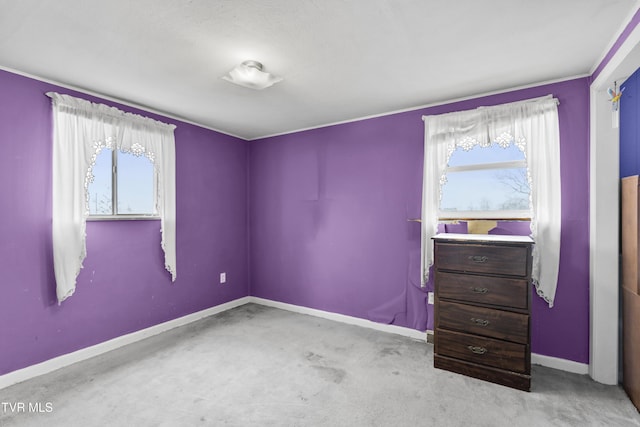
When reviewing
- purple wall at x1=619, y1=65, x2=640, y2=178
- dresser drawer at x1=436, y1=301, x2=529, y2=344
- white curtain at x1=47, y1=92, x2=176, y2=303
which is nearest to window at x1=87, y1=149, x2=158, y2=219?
white curtain at x1=47, y1=92, x2=176, y2=303

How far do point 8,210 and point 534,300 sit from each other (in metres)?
4.22

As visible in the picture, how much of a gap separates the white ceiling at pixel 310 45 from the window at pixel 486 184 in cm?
58

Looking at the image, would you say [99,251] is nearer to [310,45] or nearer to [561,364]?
[310,45]

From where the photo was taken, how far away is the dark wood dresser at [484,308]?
2.18 metres

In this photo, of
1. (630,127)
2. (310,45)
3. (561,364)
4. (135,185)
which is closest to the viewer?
(310,45)

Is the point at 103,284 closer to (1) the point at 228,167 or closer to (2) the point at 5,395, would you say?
(2) the point at 5,395

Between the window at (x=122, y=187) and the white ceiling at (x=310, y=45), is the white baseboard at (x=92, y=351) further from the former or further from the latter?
the white ceiling at (x=310, y=45)

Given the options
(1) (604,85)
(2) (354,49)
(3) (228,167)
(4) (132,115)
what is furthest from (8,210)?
(1) (604,85)

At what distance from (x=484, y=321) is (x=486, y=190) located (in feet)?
3.88

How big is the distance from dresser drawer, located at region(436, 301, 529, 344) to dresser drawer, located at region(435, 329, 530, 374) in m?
0.05

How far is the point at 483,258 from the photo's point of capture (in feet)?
7.61

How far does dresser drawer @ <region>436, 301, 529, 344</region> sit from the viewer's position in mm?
2184

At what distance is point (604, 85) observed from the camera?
7.13ft

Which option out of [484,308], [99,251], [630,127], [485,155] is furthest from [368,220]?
[99,251]
